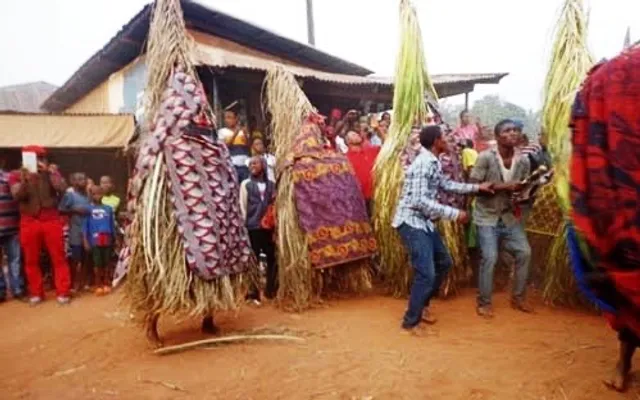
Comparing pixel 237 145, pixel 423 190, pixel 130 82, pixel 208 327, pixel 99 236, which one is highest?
pixel 130 82

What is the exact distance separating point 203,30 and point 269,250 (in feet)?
23.6

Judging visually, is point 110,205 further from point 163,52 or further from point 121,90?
point 121,90

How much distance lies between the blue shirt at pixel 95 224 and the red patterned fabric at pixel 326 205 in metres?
2.99

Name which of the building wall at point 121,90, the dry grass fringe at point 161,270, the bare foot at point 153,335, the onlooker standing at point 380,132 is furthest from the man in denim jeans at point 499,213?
the building wall at point 121,90

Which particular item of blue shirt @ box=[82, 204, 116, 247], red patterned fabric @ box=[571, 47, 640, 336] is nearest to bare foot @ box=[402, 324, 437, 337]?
red patterned fabric @ box=[571, 47, 640, 336]

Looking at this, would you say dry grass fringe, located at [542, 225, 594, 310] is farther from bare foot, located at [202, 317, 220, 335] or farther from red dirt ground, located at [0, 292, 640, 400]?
bare foot, located at [202, 317, 220, 335]

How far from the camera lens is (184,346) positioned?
412 cm

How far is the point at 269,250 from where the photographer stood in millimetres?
5824

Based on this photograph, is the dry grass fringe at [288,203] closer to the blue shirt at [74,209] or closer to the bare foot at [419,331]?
the bare foot at [419,331]

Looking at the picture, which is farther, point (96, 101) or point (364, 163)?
point (96, 101)

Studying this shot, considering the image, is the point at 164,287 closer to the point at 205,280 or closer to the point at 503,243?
the point at 205,280

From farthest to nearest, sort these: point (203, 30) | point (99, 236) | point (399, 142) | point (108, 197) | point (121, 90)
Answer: point (121, 90) → point (203, 30) → point (108, 197) → point (99, 236) → point (399, 142)

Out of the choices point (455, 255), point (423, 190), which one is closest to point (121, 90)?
point (455, 255)

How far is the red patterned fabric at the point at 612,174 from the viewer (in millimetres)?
2150
